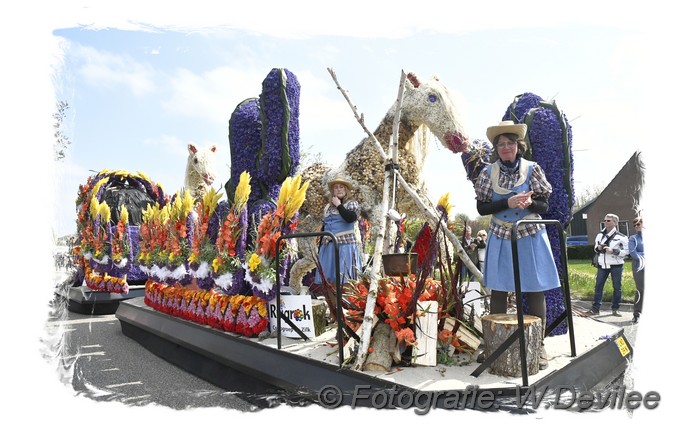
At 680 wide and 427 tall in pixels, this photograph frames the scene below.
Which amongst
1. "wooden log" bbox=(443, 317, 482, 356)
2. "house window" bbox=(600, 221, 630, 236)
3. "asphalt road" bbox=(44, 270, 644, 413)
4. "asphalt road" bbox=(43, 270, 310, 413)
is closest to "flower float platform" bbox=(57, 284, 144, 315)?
"asphalt road" bbox=(44, 270, 644, 413)

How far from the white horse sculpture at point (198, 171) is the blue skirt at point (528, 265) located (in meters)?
5.78

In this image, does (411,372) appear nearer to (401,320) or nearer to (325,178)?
(401,320)

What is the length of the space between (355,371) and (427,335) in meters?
0.52

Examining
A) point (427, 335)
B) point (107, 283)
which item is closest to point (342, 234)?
point (427, 335)

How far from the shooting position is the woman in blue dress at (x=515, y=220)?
302 cm

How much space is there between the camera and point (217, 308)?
4602mm

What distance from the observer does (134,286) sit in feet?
30.5

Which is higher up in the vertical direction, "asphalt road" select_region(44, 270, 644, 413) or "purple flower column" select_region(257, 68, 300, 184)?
"purple flower column" select_region(257, 68, 300, 184)

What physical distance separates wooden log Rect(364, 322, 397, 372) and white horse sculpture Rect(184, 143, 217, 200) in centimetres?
548

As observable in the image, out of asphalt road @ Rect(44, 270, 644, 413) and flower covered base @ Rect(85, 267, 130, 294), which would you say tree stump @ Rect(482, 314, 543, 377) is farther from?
flower covered base @ Rect(85, 267, 130, 294)

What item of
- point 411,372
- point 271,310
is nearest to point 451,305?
point 411,372

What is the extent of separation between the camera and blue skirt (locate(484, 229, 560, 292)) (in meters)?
3.02

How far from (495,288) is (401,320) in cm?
65

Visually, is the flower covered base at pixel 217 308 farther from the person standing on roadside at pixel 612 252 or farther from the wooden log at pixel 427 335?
the person standing on roadside at pixel 612 252
